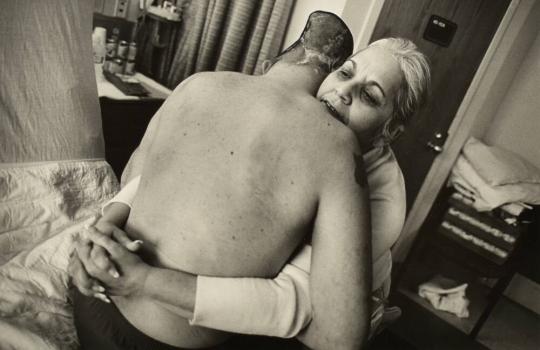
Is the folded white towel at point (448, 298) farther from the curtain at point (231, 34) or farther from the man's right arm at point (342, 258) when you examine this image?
the man's right arm at point (342, 258)

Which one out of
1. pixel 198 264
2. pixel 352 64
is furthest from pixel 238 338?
pixel 352 64

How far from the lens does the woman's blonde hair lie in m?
0.90

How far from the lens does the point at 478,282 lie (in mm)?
3066

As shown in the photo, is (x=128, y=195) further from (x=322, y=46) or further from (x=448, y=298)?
(x=448, y=298)

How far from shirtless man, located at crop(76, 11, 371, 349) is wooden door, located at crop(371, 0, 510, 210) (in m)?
1.47

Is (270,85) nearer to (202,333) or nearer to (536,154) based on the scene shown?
(202,333)

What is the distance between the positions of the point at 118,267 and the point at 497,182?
2.23 m

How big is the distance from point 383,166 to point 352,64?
0.30 m

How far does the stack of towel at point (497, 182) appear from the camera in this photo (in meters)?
2.27

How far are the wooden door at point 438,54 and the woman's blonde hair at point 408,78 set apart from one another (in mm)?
1165

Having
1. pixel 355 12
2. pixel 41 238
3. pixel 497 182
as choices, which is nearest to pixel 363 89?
pixel 41 238

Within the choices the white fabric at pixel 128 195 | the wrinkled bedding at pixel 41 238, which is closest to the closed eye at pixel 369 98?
the white fabric at pixel 128 195

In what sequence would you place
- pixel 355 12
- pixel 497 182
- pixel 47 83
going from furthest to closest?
1. pixel 497 182
2. pixel 355 12
3. pixel 47 83

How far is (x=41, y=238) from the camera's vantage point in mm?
1117
